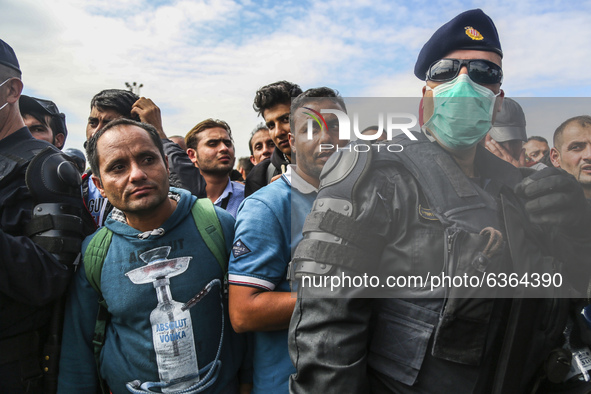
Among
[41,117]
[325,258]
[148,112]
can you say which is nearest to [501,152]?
[325,258]

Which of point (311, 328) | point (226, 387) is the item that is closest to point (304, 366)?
point (311, 328)

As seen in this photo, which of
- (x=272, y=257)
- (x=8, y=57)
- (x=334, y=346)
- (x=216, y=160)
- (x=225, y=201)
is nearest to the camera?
(x=334, y=346)

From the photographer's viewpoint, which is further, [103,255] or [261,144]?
[261,144]

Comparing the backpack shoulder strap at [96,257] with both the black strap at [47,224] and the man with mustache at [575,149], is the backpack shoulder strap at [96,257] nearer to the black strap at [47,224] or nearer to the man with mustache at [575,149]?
the black strap at [47,224]

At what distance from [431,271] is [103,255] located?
1.58 meters

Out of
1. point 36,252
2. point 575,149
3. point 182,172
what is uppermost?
point 575,149

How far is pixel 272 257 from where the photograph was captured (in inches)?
72.9

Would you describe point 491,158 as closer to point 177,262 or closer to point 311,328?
point 311,328

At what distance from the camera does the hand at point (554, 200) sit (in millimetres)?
1442

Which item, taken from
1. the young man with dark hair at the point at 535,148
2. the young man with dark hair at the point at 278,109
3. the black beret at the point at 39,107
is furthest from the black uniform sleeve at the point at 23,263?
the young man with dark hair at the point at 535,148

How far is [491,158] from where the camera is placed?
155 cm

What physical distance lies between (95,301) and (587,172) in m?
2.43

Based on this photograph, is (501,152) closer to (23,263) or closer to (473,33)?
(473,33)

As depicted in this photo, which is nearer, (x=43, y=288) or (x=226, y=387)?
(x=43, y=288)
